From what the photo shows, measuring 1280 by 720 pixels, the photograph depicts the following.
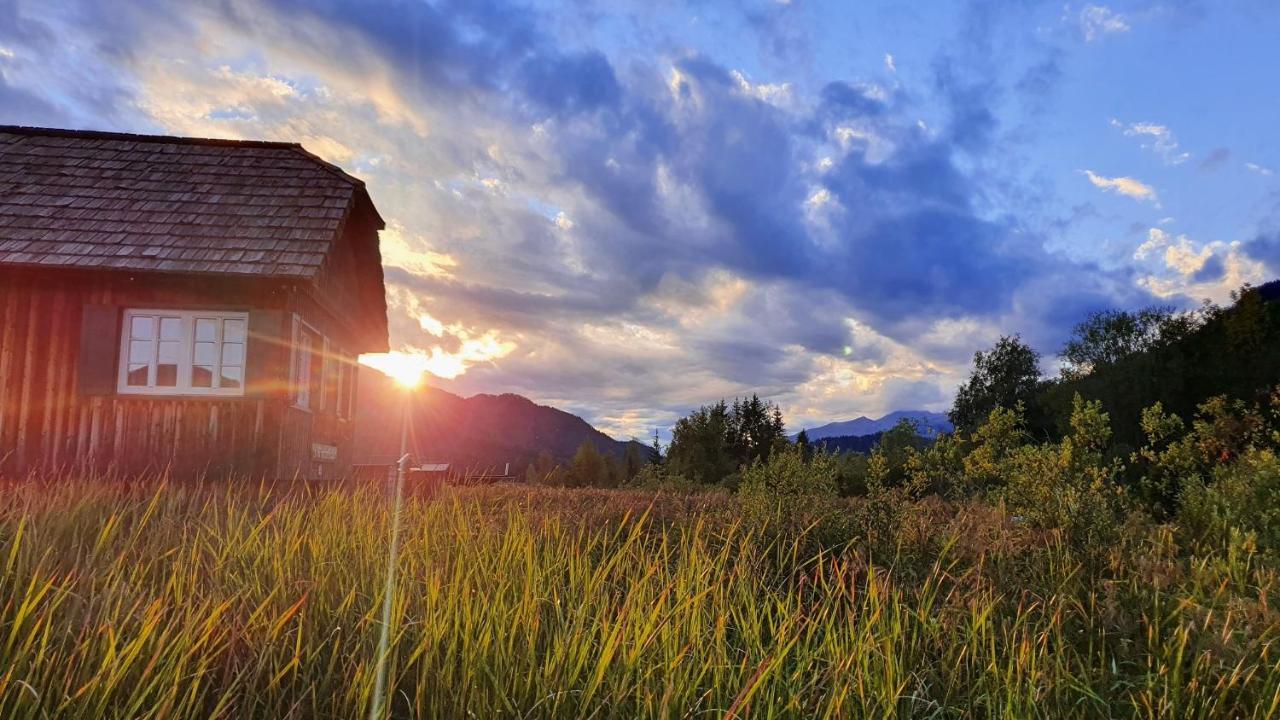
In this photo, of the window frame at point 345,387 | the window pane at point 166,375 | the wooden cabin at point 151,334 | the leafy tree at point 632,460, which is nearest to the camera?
the wooden cabin at point 151,334

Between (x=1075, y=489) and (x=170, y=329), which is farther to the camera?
(x=170, y=329)

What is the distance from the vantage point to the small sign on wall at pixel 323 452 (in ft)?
45.8

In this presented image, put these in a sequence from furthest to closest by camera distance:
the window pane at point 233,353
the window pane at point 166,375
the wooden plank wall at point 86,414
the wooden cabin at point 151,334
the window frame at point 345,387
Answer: the window frame at point 345,387
the window pane at point 233,353
the window pane at point 166,375
the wooden plank wall at point 86,414
the wooden cabin at point 151,334

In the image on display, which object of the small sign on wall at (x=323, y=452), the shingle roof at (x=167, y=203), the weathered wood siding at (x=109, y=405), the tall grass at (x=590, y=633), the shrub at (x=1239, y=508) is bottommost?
the tall grass at (x=590, y=633)

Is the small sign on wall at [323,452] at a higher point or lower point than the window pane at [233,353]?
lower

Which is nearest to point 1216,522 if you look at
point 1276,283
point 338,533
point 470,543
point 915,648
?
point 915,648

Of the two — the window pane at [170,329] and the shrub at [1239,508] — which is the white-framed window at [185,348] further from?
the shrub at [1239,508]

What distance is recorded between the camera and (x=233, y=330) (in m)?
11.8

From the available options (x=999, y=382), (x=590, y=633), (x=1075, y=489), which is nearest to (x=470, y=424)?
(x=999, y=382)

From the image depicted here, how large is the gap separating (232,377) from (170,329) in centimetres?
123

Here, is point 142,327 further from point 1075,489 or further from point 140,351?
point 1075,489

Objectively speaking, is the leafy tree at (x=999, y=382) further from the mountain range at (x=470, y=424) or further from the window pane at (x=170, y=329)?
the window pane at (x=170, y=329)

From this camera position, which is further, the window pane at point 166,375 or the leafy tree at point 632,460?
the leafy tree at point 632,460

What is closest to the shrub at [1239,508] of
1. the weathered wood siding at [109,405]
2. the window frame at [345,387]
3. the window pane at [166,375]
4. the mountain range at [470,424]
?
the weathered wood siding at [109,405]
